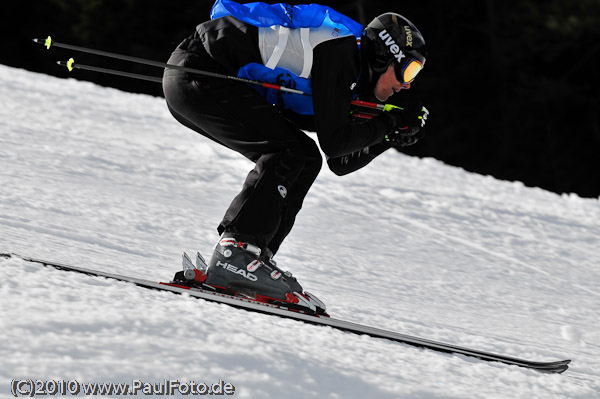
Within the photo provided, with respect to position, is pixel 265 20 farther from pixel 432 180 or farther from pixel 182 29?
pixel 182 29

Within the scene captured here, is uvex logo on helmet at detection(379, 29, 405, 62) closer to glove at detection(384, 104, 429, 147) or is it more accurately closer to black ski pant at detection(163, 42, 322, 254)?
glove at detection(384, 104, 429, 147)

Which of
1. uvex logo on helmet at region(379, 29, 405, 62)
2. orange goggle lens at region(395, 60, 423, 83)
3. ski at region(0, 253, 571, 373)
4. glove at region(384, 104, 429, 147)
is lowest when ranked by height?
ski at region(0, 253, 571, 373)

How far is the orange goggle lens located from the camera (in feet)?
11.5

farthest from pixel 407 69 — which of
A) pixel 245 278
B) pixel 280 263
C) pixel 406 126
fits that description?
pixel 280 263

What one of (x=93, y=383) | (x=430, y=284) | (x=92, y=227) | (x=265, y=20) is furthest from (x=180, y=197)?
(x=93, y=383)

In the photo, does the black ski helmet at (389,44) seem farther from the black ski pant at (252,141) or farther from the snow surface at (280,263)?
the snow surface at (280,263)

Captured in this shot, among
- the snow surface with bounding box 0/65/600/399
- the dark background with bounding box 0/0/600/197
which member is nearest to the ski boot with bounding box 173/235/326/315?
the snow surface with bounding box 0/65/600/399

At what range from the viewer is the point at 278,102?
11.9 feet

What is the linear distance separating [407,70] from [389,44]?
0.13 metres

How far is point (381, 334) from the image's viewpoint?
10.8 feet

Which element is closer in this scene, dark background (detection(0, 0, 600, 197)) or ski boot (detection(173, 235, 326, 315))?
ski boot (detection(173, 235, 326, 315))

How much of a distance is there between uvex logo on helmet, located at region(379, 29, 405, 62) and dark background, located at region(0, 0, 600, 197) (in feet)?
59.6

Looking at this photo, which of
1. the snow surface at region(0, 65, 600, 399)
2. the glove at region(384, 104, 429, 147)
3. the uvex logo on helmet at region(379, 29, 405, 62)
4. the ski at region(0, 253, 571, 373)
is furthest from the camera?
the glove at region(384, 104, 429, 147)

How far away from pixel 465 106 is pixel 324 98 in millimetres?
21129
